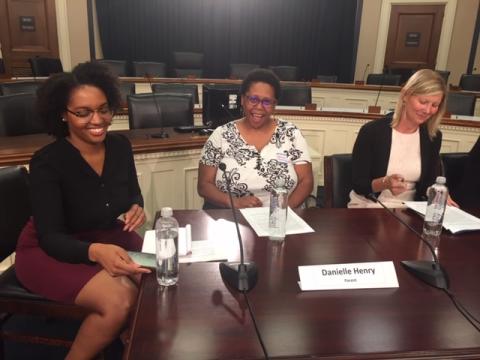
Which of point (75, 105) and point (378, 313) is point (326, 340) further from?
point (75, 105)

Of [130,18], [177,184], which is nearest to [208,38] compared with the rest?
[130,18]

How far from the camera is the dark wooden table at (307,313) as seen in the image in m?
0.82

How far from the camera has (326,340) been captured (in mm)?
844

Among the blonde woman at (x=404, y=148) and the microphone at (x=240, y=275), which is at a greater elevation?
the blonde woman at (x=404, y=148)

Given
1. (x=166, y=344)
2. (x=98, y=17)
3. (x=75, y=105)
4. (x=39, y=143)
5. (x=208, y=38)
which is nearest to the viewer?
(x=166, y=344)

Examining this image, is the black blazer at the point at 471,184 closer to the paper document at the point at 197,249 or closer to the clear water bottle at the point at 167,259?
the paper document at the point at 197,249

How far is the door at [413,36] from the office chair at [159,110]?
477 cm

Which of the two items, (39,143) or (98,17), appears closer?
(39,143)

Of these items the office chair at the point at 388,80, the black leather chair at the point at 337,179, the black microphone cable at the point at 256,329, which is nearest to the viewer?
the black microphone cable at the point at 256,329

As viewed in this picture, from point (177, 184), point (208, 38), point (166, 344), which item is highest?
point (208, 38)

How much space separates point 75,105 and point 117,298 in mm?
705

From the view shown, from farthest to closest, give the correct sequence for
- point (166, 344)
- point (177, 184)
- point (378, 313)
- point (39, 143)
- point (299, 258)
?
point (177, 184), point (39, 143), point (299, 258), point (378, 313), point (166, 344)

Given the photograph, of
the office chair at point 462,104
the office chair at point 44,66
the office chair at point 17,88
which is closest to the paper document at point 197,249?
the office chair at point 17,88

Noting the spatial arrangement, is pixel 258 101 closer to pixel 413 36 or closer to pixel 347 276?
pixel 347 276
